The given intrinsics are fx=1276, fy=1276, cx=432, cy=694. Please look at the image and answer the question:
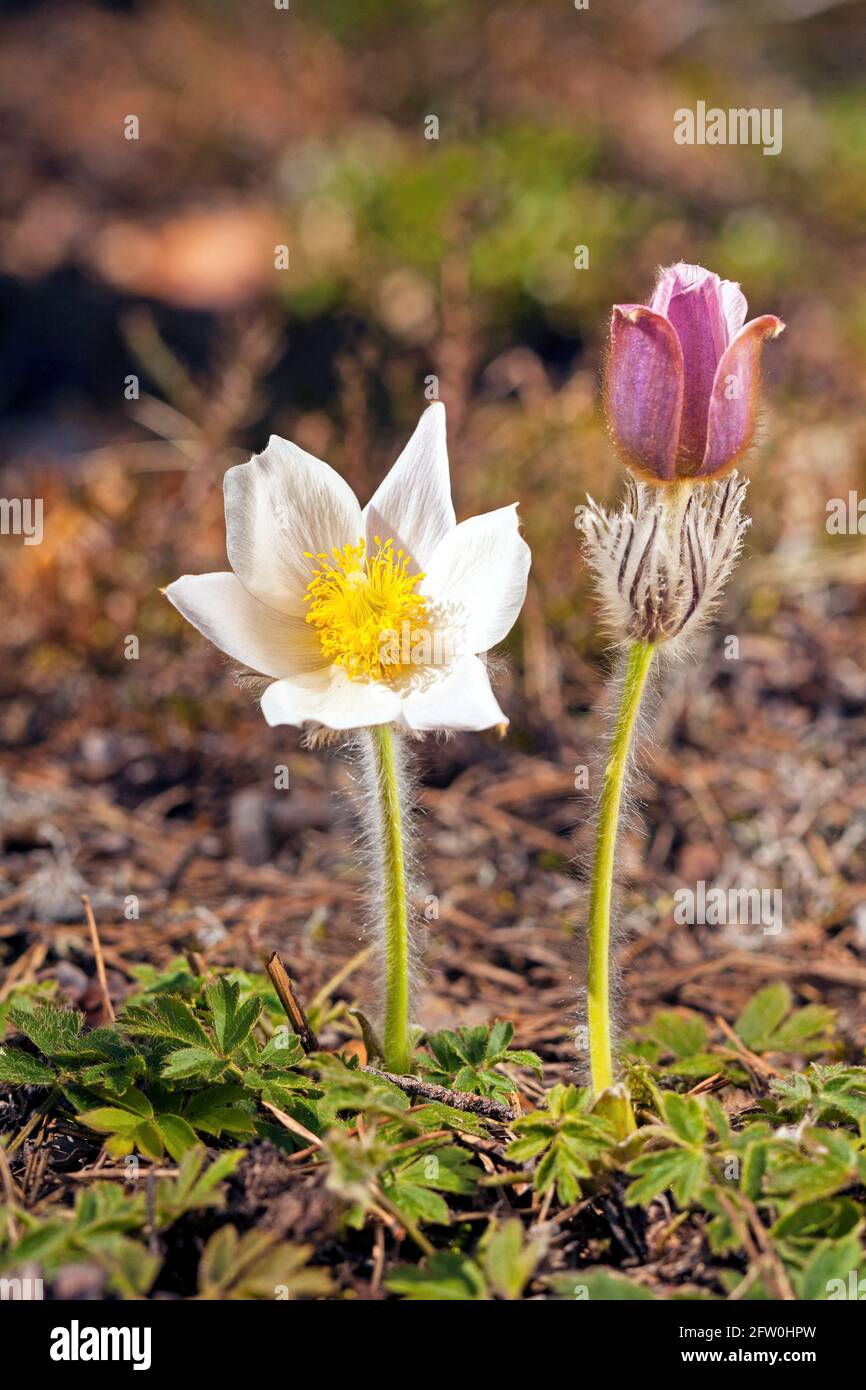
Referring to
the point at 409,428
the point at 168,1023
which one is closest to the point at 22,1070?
the point at 168,1023

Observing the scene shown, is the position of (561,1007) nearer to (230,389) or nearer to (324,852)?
(324,852)

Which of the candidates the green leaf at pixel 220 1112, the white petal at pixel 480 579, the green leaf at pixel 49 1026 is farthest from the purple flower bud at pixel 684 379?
the green leaf at pixel 49 1026

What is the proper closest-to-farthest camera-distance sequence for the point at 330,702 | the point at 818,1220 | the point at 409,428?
the point at 818,1220
the point at 330,702
the point at 409,428

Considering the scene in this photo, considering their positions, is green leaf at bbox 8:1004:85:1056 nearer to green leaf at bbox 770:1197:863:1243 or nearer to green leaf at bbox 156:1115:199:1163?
green leaf at bbox 156:1115:199:1163

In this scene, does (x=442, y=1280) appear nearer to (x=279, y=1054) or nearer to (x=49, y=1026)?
(x=279, y=1054)

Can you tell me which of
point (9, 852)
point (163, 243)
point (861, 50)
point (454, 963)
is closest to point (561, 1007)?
point (454, 963)

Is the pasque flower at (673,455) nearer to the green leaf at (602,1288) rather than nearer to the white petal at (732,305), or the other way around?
the white petal at (732,305)
